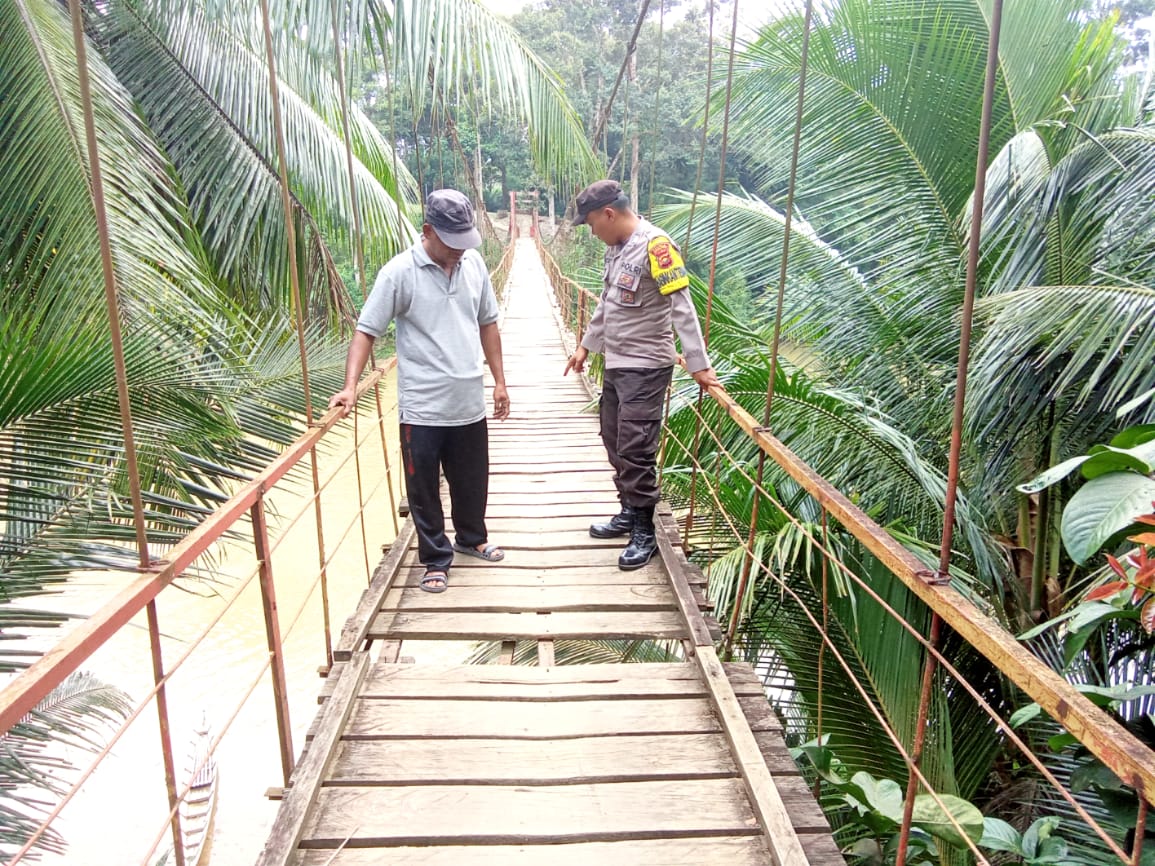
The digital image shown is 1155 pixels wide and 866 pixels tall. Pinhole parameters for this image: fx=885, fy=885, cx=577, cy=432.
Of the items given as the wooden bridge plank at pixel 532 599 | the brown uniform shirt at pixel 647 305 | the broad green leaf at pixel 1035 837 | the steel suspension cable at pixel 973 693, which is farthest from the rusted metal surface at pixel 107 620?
the broad green leaf at pixel 1035 837

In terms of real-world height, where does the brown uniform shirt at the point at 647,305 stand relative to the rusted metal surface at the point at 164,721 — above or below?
above

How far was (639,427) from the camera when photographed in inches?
101

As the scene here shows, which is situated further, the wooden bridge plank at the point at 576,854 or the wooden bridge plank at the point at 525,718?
the wooden bridge plank at the point at 525,718

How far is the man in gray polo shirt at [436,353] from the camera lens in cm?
230

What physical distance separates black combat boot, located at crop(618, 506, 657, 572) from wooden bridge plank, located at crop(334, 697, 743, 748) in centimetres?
71

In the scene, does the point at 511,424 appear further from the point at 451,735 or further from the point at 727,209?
the point at 451,735

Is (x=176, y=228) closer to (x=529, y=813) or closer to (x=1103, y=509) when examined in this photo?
(x=529, y=813)

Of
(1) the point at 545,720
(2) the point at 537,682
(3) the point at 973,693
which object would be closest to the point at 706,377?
(2) the point at 537,682

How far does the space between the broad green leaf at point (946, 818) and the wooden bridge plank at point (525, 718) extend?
410 millimetres

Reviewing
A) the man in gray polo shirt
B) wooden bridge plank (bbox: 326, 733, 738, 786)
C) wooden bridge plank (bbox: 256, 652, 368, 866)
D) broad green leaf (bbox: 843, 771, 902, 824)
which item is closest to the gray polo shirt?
the man in gray polo shirt

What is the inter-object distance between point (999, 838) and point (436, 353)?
5.47ft

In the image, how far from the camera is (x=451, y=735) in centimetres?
182

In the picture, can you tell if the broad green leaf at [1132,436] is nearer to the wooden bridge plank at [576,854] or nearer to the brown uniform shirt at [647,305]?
the wooden bridge plank at [576,854]

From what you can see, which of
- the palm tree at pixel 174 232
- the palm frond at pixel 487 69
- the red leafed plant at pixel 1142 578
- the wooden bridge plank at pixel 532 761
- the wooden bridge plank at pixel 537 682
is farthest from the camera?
the palm frond at pixel 487 69
